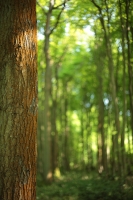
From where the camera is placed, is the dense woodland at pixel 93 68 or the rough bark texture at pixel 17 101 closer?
the rough bark texture at pixel 17 101

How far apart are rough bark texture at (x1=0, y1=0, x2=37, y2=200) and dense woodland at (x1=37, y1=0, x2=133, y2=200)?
4410 mm

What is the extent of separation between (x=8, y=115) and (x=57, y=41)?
12.1m

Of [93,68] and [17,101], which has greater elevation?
[93,68]

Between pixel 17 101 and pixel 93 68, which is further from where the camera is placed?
pixel 93 68

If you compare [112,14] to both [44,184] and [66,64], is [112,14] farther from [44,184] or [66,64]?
[66,64]

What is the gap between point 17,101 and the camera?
3707 millimetres

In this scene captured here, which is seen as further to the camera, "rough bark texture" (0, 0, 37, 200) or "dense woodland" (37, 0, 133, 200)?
"dense woodland" (37, 0, 133, 200)

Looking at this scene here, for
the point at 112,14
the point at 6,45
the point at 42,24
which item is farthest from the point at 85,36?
the point at 6,45

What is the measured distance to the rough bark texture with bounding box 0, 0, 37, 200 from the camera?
11.8 ft

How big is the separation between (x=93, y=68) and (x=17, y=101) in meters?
14.7

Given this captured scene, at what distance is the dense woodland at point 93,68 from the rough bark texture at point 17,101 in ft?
14.5

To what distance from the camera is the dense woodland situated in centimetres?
918

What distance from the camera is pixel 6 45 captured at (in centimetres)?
380

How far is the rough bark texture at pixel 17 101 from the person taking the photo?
3.60 m
